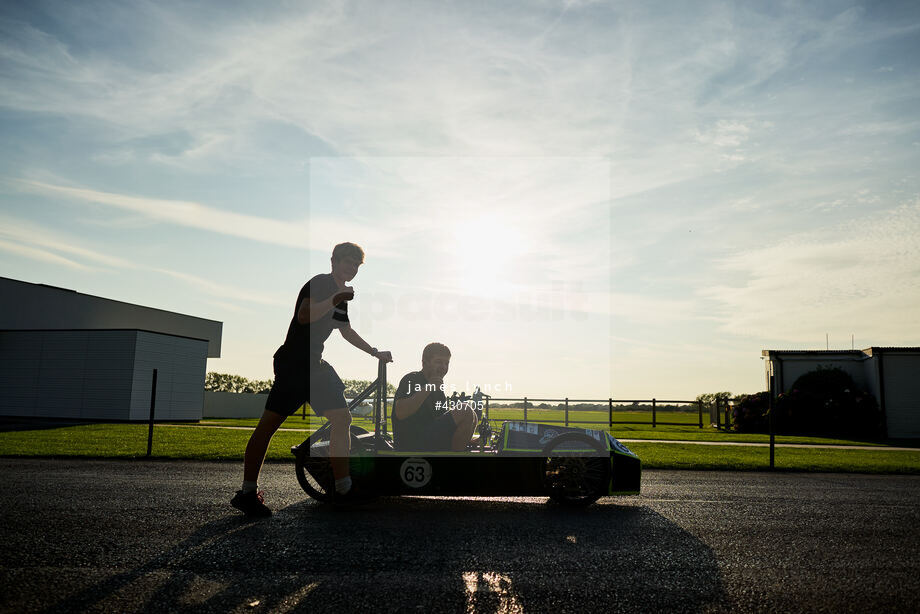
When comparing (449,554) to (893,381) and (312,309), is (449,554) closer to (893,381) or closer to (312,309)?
(312,309)

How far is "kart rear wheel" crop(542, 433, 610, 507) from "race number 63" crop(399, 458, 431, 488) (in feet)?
3.49

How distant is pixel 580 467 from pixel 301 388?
2.44 metres

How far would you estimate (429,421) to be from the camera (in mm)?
5043

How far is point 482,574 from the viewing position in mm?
3131

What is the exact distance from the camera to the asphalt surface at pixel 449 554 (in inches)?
107

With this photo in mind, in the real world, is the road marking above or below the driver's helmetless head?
below

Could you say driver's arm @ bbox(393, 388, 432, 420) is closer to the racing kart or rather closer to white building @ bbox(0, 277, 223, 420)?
the racing kart

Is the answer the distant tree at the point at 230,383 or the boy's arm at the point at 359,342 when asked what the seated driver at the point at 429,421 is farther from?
the distant tree at the point at 230,383

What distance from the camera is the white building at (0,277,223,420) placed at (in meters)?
26.3

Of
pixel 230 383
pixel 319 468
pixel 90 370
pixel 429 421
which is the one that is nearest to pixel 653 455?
pixel 429 421

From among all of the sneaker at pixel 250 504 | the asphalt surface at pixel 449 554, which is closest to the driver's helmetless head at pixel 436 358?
the asphalt surface at pixel 449 554

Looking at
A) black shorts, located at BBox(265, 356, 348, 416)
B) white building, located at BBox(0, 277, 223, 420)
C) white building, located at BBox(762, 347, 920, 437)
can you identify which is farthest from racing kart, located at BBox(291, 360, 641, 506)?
white building, located at BBox(0, 277, 223, 420)

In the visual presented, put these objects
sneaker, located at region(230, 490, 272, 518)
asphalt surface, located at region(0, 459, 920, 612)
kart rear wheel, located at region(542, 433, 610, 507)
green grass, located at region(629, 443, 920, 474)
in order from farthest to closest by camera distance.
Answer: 1. green grass, located at region(629, 443, 920, 474)
2. kart rear wheel, located at region(542, 433, 610, 507)
3. sneaker, located at region(230, 490, 272, 518)
4. asphalt surface, located at region(0, 459, 920, 612)

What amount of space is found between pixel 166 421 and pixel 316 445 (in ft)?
88.8
